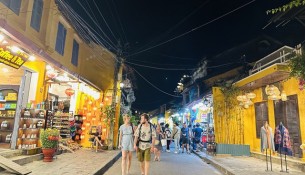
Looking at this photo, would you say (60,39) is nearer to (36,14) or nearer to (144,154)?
(36,14)

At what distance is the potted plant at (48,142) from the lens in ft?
29.8

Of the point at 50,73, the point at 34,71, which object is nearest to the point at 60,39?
the point at 50,73

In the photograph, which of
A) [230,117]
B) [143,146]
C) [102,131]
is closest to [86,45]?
[102,131]

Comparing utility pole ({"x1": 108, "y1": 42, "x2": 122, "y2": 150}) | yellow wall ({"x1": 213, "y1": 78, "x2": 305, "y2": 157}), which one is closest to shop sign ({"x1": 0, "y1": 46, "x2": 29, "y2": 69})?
utility pole ({"x1": 108, "y1": 42, "x2": 122, "y2": 150})

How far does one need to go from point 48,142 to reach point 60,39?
7.24m

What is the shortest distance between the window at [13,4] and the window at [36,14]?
103cm

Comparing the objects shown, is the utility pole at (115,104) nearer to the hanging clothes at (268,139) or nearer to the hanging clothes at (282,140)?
the hanging clothes at (268,139)

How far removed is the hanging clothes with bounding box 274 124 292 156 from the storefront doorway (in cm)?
201

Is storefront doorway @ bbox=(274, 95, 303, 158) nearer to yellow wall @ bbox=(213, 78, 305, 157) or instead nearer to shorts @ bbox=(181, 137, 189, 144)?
yellow wall @ bbox=(213, 78, 305, 157)

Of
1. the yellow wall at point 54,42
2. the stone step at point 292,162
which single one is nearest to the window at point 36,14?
the yellow wall at point 54,42

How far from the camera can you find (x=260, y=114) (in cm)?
1376

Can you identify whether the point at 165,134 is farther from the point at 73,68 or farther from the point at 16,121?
the point at 16,121

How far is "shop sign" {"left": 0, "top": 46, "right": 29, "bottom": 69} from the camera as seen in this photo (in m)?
7.41

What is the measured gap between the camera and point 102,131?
16.4 m
